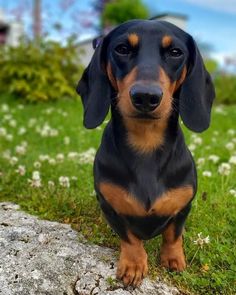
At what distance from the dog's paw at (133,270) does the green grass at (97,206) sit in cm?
18

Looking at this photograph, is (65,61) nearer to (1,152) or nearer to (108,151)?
(1,152)

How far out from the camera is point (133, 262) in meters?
3.12

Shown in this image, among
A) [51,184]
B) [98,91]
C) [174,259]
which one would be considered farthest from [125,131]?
[51,184]

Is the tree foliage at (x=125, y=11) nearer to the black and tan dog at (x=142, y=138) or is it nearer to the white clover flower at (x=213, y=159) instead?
the white clover flower at (x=213, y=159)

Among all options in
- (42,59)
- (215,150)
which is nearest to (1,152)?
(215,150)

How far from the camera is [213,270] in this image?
3393 mm

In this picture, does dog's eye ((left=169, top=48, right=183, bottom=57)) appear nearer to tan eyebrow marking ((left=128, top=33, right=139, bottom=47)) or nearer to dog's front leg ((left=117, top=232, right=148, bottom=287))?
tan eyebrow marking ((left=128, top=33, right=139, bottom=47))

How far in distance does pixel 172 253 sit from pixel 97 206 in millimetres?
1018

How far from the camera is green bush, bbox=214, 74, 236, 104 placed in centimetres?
1418

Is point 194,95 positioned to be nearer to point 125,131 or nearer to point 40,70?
point 125,131

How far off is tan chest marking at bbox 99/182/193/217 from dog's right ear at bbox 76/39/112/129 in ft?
1.26

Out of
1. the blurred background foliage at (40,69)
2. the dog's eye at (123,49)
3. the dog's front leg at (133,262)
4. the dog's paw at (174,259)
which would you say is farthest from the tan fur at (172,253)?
the blurred background foliage at (40,69)

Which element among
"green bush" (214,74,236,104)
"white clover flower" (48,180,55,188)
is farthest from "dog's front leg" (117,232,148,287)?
"green bush" (214,74,236,104)

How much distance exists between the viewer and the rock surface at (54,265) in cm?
311
